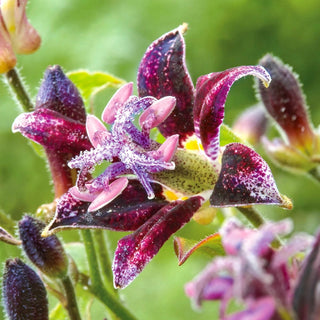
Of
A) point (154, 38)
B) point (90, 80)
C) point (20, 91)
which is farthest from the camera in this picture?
point (154, 38)

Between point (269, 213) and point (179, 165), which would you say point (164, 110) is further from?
point (269, 213)

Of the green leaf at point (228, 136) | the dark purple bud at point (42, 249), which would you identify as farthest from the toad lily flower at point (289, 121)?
the dark purple bud at point (42, 249)

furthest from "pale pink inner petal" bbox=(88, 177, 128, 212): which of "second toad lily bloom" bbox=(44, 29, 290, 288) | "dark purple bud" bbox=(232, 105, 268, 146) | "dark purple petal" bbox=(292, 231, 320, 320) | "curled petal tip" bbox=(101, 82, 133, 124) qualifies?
"dark purple bud" bbox=(232, 105, 268, 146)

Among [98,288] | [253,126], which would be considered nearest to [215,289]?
[98,288]

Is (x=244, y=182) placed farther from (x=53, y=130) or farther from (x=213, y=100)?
(x=53, y=130)

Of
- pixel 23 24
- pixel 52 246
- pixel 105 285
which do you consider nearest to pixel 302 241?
pixel 52 246

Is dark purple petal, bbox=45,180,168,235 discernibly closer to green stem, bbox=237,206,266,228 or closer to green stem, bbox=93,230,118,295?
green stem, bbox=237,206,266,228

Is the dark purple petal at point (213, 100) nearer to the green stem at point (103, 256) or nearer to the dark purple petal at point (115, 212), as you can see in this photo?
the dark purple petal at point (115, 212)
